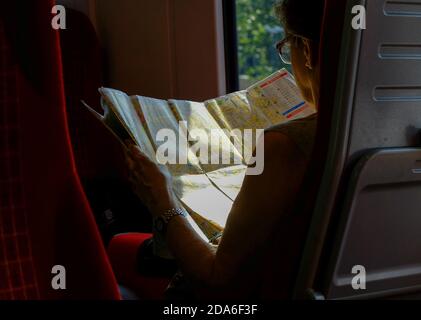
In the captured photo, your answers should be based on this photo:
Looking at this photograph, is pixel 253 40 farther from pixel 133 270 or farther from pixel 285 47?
pixel 285 47

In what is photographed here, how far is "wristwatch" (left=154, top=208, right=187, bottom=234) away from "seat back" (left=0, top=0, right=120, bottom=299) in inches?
14.7

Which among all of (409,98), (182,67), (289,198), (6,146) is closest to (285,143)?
(289,198)

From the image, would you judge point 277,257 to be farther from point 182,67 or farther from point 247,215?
point 182,67

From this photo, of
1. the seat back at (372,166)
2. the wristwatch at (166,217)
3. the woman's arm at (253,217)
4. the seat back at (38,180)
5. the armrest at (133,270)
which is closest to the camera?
the seat back at (38,180)

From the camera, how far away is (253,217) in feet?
3.01

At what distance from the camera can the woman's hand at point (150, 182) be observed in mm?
1141

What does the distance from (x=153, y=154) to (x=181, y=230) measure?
0.90 ft

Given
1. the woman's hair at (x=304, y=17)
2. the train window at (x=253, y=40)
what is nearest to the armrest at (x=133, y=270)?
the woman's hair at (x=304, y=17)

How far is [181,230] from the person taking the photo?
109 centimetres

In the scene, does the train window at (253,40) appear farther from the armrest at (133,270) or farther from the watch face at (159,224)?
the watch face at (159,224)

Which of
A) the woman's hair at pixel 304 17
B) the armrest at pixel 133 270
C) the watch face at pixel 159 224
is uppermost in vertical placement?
the woman's hair at pixel 304 17

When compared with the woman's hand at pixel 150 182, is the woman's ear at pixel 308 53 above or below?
above

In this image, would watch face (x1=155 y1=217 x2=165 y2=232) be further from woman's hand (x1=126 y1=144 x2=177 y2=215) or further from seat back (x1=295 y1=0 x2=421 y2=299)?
seat back (x1=295 y1=0 x2=421 y2=299)
